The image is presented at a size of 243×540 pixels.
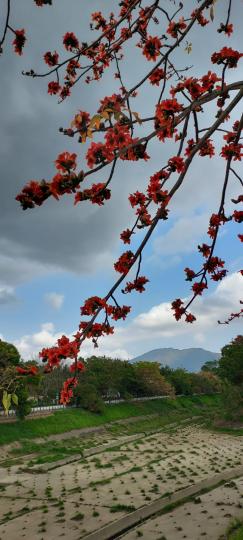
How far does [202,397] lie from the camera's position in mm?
90125

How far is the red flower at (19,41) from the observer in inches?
236

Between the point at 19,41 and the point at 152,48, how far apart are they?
1.77 metres

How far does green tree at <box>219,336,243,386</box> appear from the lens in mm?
56441

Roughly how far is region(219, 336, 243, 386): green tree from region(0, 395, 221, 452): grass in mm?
9939

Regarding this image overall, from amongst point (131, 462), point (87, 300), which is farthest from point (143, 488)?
point (87, 300)

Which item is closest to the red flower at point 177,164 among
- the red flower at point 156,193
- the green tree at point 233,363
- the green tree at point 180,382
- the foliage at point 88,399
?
the red flower at point 156,193

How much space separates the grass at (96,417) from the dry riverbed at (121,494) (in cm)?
804

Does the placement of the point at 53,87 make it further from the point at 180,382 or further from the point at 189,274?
the point at 180,382

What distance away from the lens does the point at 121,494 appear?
22.4 m

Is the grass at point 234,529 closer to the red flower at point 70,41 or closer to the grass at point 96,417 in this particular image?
the red flower at point 70,41

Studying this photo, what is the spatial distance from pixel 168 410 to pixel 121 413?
1288 centimetres

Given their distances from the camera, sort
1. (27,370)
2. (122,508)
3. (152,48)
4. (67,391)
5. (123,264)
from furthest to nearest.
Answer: (122,508) < (152,48) < (123,264) < (67,391) < (27,370)

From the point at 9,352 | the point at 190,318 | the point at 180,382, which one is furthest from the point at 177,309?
the point at 180,382

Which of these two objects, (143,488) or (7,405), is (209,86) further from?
(143,488)
